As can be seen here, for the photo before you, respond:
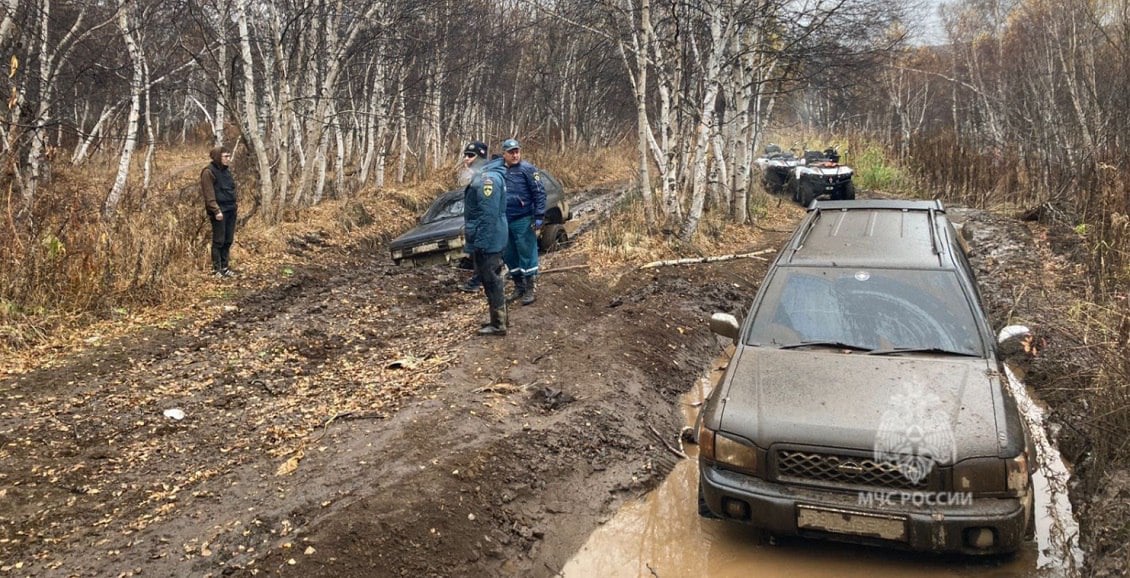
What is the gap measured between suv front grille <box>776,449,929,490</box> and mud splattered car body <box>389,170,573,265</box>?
7666mm

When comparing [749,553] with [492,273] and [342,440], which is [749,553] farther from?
[492,273]

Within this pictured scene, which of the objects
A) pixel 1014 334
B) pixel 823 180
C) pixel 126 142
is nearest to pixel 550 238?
pixel 126 142

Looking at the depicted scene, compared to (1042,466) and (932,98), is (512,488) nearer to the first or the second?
(1042,466)

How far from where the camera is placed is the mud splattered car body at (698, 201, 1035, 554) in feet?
10.9

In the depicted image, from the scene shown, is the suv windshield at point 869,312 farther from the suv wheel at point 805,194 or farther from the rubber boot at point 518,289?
the suv wheel at point 805,194

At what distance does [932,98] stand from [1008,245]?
1414 inches

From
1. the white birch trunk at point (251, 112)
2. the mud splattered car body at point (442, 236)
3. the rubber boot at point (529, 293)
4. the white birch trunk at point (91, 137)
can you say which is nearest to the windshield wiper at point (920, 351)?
the rubber boot at point (529, 293)

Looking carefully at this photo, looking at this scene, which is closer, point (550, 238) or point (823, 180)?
point (550, 238)

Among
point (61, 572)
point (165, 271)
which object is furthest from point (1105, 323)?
point (165, 271)

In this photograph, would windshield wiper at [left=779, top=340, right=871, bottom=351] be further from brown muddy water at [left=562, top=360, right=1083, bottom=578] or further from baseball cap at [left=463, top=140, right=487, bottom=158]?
baseball cap at [left=463, top=140, right=487, bottom=158]

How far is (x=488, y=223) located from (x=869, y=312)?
3447 mm

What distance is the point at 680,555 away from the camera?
13.2ft

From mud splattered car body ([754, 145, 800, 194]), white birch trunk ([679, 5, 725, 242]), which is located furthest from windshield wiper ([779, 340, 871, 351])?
mud splattered car body ([754, 145, 800, 194])

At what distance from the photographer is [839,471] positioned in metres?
3.49
